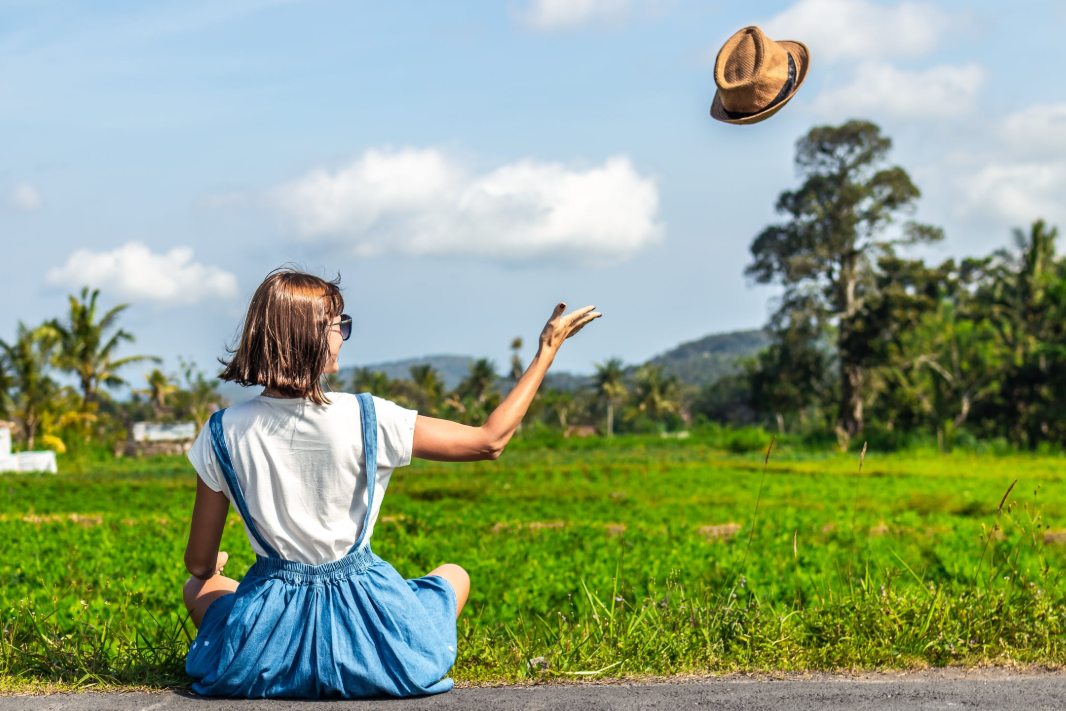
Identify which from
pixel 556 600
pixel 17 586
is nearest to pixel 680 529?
pixel 556 600

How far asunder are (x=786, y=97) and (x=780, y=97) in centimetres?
2

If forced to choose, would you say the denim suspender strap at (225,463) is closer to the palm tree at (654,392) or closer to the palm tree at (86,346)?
the palm tree at (86,346)

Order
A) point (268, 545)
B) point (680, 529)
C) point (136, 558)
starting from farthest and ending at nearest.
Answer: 1. point (680, 529)
2. point (136, 558)
3. point (268, 545)

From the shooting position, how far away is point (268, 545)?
2658mm

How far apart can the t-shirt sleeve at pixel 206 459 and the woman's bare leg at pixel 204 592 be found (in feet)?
1.36

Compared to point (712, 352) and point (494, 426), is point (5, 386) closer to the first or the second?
point (494, 426)

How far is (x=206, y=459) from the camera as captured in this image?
2584mm

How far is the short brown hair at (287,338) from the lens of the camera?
248 centimetres

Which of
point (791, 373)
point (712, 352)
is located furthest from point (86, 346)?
point (712, 352)

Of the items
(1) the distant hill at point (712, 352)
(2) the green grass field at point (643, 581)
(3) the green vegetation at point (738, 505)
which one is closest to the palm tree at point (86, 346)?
(3) the green vegetation at point (738, 505)

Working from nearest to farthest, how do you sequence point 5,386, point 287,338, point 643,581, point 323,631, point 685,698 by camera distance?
point 287,338
point 323,631
point 685,698
point 643,581
point 5,386

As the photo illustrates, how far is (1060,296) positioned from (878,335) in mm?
6246

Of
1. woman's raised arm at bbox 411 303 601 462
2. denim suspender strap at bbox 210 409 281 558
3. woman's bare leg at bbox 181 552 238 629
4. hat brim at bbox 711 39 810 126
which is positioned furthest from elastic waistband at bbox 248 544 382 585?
hat brim at bbox 711 39 810 126

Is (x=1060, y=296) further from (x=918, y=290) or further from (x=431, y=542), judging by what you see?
(x=431, y=542)
